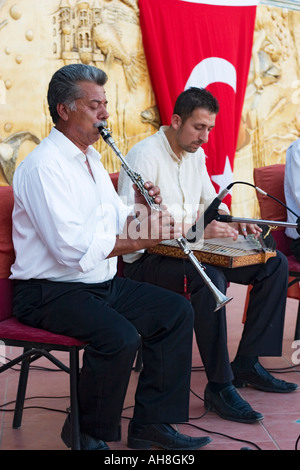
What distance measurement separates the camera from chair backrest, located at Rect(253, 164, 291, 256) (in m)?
3.78

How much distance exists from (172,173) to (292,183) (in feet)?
2.41

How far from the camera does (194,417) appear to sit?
2.92 metres

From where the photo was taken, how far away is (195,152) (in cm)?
351

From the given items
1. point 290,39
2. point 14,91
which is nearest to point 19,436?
point 14,91

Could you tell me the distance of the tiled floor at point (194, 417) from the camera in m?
2.66

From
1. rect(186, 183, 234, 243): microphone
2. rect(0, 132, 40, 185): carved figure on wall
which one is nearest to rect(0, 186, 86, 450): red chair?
rect(186, 183, 234, 243): microphone

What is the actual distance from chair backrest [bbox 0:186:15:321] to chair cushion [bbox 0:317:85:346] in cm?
13

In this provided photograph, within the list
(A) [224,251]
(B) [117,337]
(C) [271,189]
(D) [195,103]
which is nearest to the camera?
(B) [117,337]

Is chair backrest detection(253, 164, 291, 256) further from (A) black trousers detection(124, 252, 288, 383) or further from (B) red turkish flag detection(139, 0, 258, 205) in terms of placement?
(B) red turkish flag detection(139, 0, 258, 205)

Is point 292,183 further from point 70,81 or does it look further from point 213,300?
point 70,81

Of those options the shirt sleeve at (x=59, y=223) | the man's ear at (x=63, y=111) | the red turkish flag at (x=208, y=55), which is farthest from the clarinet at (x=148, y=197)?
the red turkish flag at (x=208, y=55)

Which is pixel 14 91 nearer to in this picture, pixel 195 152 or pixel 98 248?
pixel 195 152

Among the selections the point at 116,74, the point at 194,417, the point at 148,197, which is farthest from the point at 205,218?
the point at 116,74

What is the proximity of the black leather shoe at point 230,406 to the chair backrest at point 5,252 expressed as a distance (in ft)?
3.29
